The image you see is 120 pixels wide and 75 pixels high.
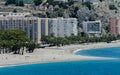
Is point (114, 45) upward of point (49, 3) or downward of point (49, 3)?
downward

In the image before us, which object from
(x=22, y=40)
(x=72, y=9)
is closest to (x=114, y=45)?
(x=72, y=9)

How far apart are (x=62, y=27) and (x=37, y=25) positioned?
747 inches

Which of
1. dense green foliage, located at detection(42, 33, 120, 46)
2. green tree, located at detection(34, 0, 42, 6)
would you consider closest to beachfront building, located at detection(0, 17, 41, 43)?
dense green foliage, located at detection(42, 33, 120, 46)

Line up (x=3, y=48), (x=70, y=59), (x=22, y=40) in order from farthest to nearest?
(x=22, y=40), (x=3, y=48), (x=70, y=59)

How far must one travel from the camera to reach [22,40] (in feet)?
374

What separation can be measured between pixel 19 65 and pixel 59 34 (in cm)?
7477

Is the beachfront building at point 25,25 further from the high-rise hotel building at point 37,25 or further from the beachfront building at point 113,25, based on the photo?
the beachfront building at point 113,25

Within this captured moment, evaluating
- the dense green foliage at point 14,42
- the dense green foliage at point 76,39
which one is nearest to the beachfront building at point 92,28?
the dense green foliage at point 76,39

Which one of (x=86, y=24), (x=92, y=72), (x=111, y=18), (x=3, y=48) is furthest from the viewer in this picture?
(x=111, y=18)

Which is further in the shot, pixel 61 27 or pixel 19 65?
pixel 61 27

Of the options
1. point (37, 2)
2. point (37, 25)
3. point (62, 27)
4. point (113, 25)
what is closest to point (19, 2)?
point (37, 2)

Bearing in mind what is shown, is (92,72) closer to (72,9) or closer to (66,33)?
(66,33)

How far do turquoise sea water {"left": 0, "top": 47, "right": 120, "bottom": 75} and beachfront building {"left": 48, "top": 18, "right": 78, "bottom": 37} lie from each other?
62303 millimetres

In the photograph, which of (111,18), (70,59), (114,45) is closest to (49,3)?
(111,18)
